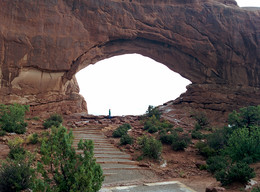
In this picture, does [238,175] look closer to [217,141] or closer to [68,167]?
[68,167]

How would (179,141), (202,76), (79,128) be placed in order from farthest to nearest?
(202,76) < (79,128) < (179,141)

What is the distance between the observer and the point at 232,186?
7.23 m

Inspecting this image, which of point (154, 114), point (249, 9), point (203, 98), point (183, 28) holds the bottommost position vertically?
point (154, 114)

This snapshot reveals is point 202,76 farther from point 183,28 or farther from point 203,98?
point 183,28

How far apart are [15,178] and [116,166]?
15.4 feet

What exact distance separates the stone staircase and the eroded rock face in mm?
6908

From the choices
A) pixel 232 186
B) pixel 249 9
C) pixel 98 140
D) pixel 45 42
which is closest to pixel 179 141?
pixel 98 140

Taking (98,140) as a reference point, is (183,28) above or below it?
above

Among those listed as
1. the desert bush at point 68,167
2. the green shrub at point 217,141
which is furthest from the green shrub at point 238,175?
the green shrub at point 217,141

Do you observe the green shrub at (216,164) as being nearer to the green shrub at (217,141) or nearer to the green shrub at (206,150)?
the green shrub at (206,150)

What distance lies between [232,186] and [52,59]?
15501 mm

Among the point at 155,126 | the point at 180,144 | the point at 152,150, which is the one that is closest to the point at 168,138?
the point at 180,144

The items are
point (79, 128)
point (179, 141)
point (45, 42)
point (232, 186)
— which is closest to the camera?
point (232, 186)

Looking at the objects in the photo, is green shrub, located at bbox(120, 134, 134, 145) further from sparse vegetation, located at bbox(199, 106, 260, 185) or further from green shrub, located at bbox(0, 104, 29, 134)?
green shrub, located at bbox(0, 104, 29, 134)
